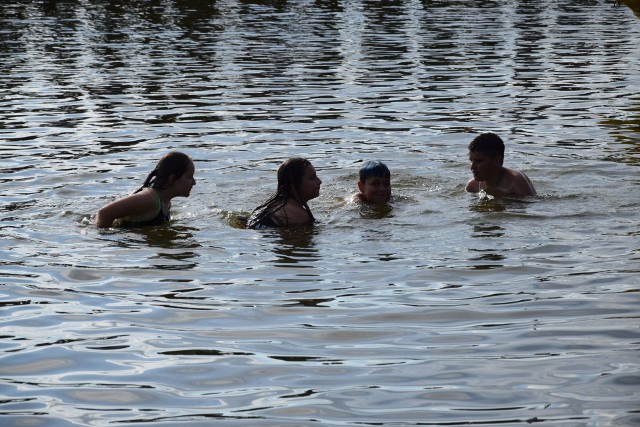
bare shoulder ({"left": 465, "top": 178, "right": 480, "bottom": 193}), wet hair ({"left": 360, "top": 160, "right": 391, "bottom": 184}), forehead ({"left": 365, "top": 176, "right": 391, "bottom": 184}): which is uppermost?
wet hair ({"left": 360, "top": 160, "right": 391, "bottom": 184})

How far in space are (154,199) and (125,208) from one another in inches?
12.8

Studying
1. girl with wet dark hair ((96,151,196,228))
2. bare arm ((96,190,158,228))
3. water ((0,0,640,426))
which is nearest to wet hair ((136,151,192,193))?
girl with wet dark hair ((96,151,196,228))

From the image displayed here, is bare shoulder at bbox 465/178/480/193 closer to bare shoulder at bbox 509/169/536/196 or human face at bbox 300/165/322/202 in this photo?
bare shoulder at bbox 509/169/536/196

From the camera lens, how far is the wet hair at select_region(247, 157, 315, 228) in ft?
35.7

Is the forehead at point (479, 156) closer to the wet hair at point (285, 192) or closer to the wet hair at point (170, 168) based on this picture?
the wet hair at point (285, 192)

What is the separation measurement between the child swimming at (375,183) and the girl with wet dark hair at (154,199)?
1967mm

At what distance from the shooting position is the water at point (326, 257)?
615 cm

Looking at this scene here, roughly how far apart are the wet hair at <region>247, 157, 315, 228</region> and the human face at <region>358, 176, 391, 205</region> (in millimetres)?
1055

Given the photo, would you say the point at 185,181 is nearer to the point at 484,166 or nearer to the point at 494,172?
the point at 484,166

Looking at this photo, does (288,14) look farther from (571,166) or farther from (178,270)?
(178,270)

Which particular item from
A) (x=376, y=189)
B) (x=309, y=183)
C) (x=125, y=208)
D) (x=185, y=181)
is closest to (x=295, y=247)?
(x=309, y=183)

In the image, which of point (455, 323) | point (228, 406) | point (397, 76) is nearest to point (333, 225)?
point (455, 323)

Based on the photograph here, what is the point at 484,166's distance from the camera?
39.6 ft

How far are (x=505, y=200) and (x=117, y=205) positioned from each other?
13.5ft
